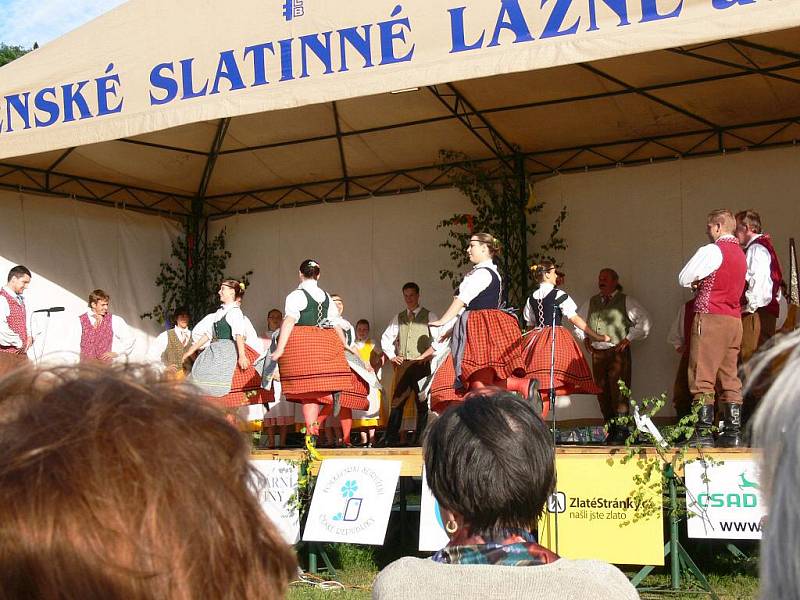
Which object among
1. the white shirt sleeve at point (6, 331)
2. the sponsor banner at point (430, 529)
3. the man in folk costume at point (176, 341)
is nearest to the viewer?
the sponsor banner at point (430, 529)

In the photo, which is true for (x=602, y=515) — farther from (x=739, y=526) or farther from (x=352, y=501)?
(x=352, y=501)

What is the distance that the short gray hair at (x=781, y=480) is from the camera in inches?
25.9

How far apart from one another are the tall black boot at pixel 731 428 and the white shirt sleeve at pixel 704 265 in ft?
2.35

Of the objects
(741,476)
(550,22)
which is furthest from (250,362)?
(741,476)

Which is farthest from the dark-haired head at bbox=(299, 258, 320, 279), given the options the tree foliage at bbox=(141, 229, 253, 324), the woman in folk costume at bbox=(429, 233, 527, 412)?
the tree foliage at bbox=(141, 229, 253, 324)

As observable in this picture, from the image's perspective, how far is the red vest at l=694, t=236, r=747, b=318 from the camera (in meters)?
5.57

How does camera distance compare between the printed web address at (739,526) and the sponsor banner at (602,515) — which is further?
the sponsor banner at (602,515)

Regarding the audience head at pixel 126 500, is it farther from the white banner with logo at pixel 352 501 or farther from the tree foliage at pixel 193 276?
the tree foliage at pixel 193 276

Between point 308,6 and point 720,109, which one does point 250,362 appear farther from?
point 720,109

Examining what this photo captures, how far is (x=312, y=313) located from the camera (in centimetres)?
681

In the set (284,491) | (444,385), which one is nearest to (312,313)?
(444,385)

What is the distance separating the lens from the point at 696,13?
4762mm

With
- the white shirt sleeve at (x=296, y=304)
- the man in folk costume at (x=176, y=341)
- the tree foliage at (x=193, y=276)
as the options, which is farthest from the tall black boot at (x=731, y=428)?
the tree foliage at (x=193, y=276)

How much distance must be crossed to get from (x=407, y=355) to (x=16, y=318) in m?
3.29
